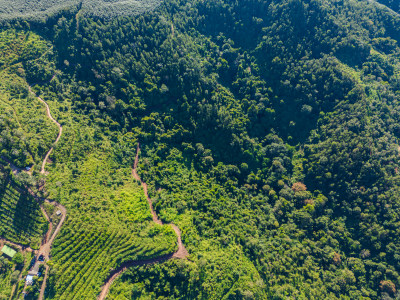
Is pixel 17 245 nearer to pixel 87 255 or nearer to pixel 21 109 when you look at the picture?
pixel 87 255

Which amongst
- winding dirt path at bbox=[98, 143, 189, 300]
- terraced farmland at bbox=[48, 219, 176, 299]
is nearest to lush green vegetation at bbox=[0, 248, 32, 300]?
terraced farmland at bbox=[48, 219, 176, 299]

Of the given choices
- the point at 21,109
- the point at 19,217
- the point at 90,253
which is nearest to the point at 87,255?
the point at 90,253

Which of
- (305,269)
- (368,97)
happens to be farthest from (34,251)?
(368,97)

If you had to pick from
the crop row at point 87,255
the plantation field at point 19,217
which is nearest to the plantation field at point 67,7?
the plantation field at point 19,217

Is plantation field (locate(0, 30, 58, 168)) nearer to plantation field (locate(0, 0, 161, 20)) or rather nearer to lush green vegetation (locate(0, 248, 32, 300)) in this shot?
plantation field (locate(0, 0, 161, 20))

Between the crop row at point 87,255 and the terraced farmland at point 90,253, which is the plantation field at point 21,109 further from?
the crop row at point 87,255
